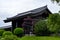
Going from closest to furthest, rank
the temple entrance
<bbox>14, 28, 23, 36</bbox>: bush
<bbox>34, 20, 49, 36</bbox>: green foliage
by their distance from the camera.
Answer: <bbox>34, 20, 49, 36</bbox>: green foliage → <bbox>14, 28, 23, 36</bbox>: bush → the temple entrance

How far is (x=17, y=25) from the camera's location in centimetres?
3775

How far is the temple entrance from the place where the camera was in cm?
3183

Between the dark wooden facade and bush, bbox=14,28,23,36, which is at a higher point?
the dark wooden facade

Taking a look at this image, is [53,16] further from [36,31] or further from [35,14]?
[35,14]

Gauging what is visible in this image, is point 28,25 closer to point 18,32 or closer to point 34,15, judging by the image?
point 18,32

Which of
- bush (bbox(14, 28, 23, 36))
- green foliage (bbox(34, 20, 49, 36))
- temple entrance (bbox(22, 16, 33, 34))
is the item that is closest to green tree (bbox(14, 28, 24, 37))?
bush (bbox(14, 28, 23, 36))

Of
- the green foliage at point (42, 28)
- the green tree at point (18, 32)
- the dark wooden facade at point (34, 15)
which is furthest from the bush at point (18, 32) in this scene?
the dark wooden facade at point (34, 15)

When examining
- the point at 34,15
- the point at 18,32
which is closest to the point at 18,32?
the point at 18,32

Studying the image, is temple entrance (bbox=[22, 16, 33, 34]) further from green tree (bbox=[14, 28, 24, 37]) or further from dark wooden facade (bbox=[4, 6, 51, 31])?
dark wooden facade (bbox=[4, 6, 51, 31])

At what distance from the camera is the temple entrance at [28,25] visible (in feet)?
104

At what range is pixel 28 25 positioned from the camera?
3209 cm

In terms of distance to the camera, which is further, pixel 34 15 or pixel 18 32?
pixel 34 15

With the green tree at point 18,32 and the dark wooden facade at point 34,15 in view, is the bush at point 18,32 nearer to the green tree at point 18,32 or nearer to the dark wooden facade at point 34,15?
the green tree at point 18,32

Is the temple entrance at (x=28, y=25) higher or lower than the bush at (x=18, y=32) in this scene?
higher
